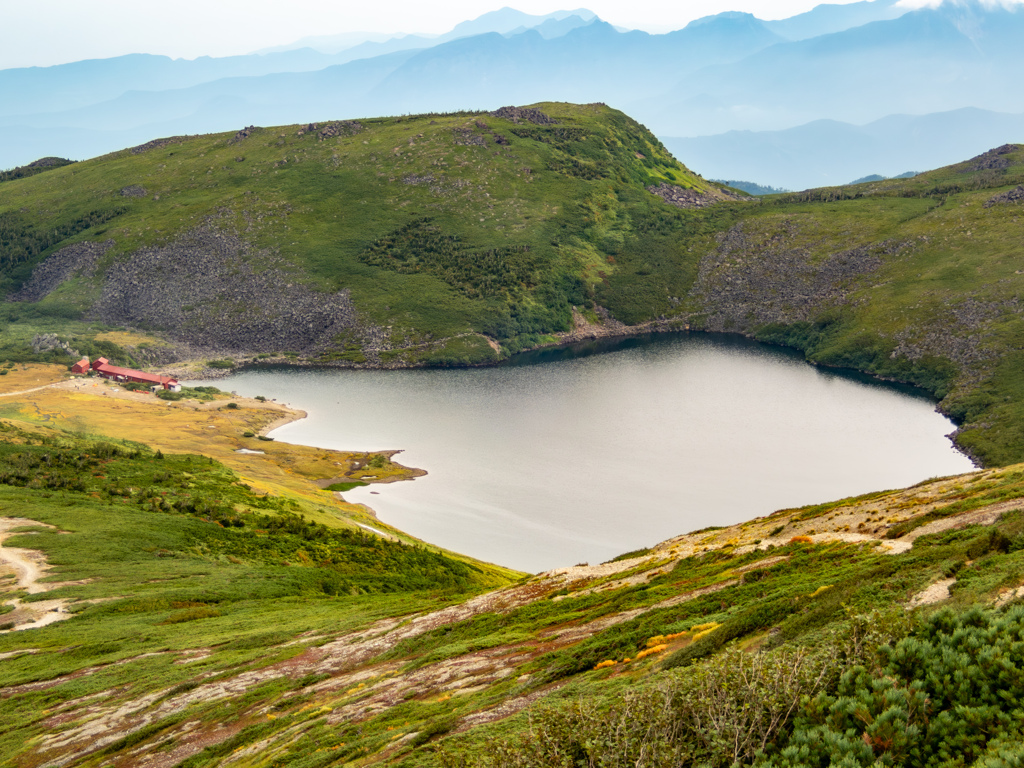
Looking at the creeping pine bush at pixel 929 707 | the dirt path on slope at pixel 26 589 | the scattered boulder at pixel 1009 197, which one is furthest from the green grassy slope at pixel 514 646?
the scattered boulder at pixel 1009 197

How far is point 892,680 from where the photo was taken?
1330 centimetres

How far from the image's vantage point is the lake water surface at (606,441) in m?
92.1

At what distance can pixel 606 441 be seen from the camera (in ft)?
388

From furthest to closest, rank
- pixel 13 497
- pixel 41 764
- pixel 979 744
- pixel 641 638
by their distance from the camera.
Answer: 1. pixel 13 497
2. pixel 41 764
3. pixel 641 638
4. pixel 979 744

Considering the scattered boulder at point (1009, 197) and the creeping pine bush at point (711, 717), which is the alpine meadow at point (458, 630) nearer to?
the creeping pine bush at point (711, 717)

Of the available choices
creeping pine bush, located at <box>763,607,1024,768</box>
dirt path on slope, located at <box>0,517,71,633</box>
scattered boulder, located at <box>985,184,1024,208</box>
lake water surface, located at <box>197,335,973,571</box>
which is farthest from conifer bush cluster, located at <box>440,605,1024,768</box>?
scattered boulder, located at <box>985,184,1024,208</box>

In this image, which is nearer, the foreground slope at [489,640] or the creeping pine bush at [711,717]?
the creeping pine bush at [711,717]

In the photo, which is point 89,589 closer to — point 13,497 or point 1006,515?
point 13,497

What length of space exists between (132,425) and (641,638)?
11210 centimetres

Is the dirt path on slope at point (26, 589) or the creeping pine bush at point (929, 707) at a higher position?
the creeping pine bush at point (929, 707)

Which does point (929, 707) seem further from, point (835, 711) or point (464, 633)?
point (464, 633)

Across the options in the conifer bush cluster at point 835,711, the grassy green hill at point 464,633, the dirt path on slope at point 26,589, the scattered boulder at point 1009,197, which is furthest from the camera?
the scattered boulder at point 1009,197

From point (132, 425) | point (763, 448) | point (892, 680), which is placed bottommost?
A: point (763, 448)

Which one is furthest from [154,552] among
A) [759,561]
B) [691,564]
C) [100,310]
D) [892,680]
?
[100,310]
